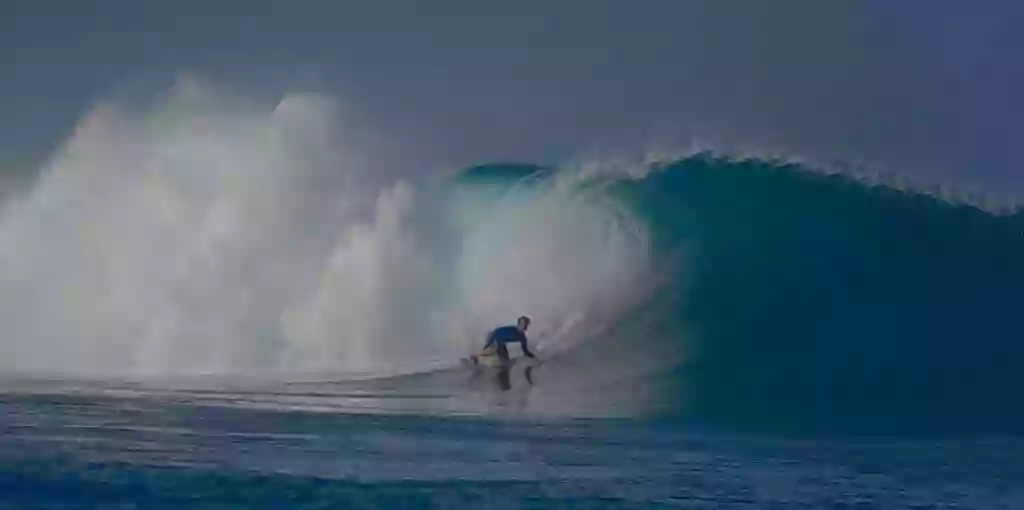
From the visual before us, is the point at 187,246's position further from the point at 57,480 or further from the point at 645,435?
the point at 57,480

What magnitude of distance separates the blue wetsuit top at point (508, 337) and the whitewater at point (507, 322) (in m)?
0.21

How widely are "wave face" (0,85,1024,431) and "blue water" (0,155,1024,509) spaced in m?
0.03

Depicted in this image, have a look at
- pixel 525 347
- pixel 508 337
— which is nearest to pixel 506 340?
pixel 508 337

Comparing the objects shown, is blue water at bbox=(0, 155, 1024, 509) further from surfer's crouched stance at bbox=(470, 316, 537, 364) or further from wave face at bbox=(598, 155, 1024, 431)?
surfer's crouched stance at bbox=(470, 316, 537, 364)

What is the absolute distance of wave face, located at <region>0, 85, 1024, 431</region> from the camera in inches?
456

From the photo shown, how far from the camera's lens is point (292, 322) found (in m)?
14.5

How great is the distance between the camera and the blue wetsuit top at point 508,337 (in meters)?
12.0

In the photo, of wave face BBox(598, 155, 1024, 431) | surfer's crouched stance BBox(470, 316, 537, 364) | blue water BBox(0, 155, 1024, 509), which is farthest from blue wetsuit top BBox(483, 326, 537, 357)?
wave face BBox(598, 155, 1024, 431)

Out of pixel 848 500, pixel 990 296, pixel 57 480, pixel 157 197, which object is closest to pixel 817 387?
pixel 990 296

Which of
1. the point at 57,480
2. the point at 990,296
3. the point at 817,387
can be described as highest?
the point at 990,296

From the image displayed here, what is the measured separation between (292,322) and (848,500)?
28.1ft

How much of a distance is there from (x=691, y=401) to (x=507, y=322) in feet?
11.6

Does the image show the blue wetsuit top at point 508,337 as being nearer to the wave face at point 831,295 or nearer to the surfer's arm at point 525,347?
the surfer's arm at point 525,347

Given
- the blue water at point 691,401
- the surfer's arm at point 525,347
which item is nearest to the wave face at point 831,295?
the blue water at point 691,401
